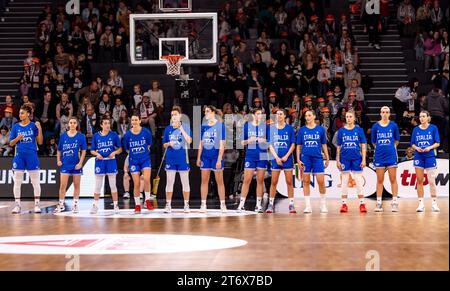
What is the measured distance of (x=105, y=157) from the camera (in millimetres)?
13078

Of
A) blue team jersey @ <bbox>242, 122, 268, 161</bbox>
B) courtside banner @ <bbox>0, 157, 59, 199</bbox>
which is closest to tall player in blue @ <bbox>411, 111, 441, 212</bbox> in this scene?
blue team jersey @ <bbox>242, 122, 268, 161</bbox>

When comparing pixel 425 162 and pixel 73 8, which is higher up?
pixel 73 8

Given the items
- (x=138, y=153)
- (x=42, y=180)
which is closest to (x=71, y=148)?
(x=138, y=153)

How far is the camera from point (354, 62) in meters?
20.0

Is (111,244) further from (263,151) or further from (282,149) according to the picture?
(282,149)

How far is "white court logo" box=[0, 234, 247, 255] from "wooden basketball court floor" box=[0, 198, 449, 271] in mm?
299

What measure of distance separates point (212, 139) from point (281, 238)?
3.93m

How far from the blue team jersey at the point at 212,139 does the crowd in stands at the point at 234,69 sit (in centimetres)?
380

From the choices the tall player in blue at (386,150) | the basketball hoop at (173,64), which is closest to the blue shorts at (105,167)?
the basketball hoop at (173,64)

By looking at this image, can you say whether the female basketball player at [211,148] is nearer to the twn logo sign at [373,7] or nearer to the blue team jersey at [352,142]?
the blue team jersey at [352,142]

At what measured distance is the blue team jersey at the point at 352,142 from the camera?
13.0 meters

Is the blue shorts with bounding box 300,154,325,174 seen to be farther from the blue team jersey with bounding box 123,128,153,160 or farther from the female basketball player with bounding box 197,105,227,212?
the blue team jersey with bounding box 123,128,153,160
